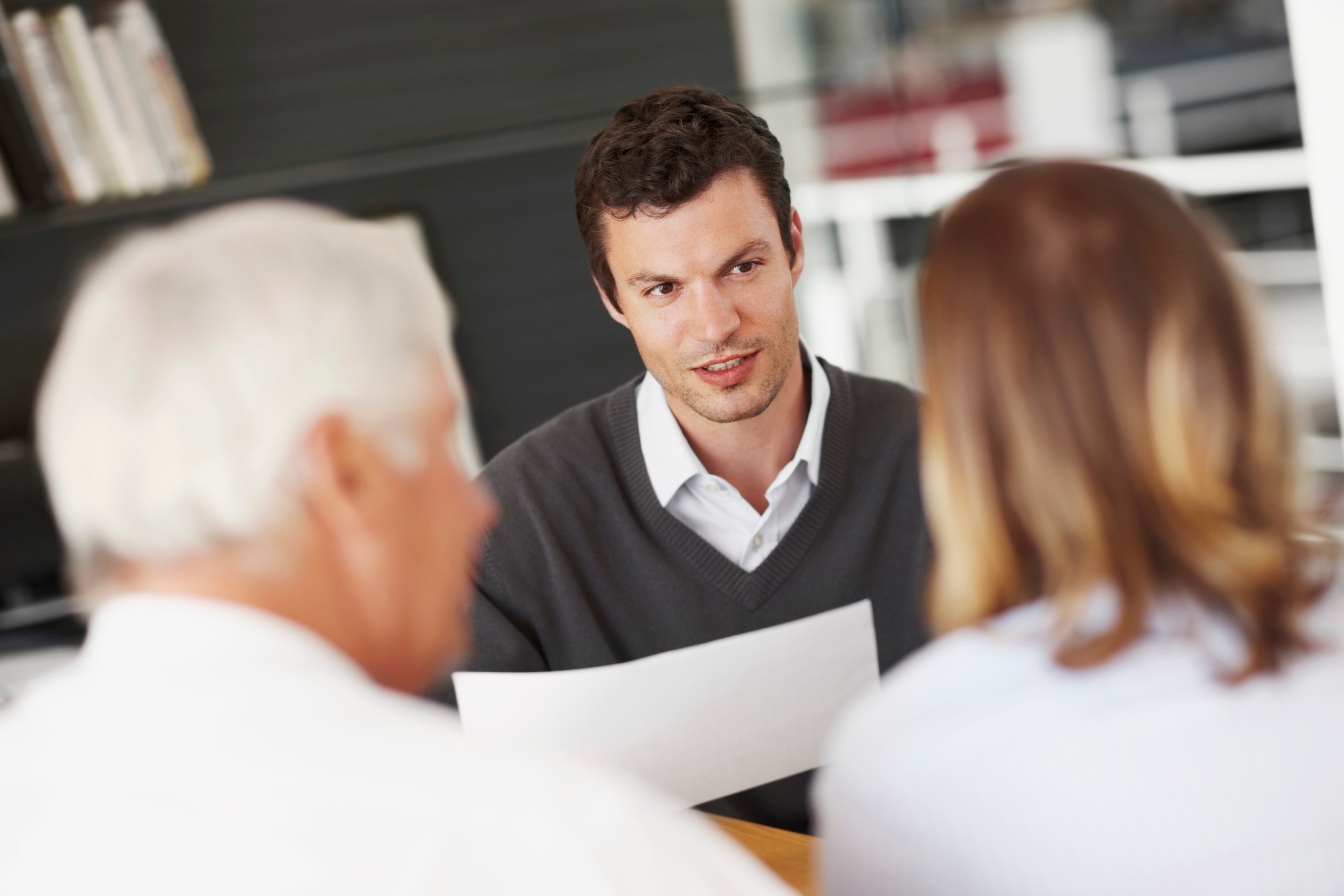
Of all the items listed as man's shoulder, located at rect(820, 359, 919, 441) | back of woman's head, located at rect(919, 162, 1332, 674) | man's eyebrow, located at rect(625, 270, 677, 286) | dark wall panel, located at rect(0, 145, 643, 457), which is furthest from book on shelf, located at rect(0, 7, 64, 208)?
back of woman's head, located at rect(919, 162, 1332, 674)

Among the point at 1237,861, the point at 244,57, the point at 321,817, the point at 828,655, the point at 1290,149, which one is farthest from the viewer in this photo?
the point at 1290,149

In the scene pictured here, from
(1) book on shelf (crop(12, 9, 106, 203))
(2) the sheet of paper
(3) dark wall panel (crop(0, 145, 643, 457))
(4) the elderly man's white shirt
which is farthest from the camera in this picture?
(3) dark wall panel (crop(0, 145, 643, 457))

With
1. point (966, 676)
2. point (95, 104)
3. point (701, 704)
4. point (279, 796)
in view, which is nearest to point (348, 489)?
point (279, 796)

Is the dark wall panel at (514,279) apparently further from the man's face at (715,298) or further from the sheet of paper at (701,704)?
the sheet of paper at (701,704)

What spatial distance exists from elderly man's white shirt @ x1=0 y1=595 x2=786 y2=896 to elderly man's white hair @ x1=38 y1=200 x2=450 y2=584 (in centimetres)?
7

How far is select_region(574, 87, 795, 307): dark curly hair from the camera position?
1.52 metres

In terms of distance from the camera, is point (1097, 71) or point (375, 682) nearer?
point (375, 682)

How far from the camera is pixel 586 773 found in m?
0.63

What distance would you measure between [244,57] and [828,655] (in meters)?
1.96

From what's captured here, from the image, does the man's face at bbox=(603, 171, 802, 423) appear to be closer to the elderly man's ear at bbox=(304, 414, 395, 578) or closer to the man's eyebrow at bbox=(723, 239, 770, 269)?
the man's eyebrow at bbox=(723, 239, 770, 269)

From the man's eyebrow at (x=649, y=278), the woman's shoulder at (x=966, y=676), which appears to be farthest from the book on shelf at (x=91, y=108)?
the woman's shoulder at (x=966, y=676)

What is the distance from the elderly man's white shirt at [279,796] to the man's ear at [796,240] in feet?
3.78

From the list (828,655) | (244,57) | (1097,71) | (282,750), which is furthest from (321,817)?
(1097,71)

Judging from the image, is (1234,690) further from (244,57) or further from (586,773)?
(244,57)
